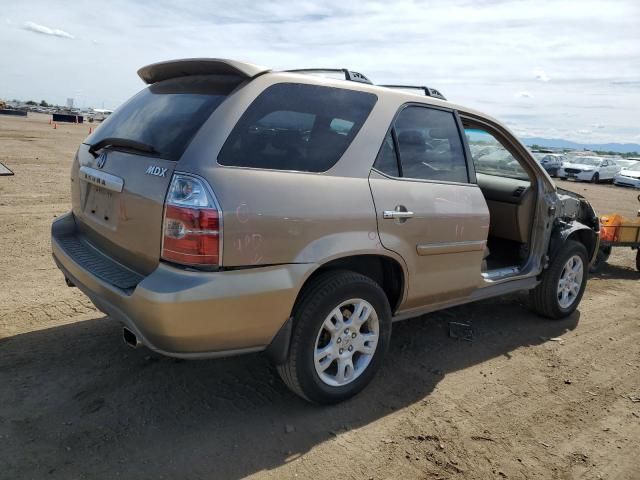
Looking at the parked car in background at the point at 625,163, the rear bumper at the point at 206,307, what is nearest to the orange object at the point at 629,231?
the rear bumper at the point at 206,307

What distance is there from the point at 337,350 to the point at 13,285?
3282mm

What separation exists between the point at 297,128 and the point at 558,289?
338 centimetres

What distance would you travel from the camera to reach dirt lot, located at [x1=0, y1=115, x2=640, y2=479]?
106 inches

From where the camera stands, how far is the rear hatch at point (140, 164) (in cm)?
270

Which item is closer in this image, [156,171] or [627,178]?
[156,171]

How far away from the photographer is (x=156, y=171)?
106 inches

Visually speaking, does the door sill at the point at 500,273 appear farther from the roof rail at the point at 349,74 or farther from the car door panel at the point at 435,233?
the roof rail at the point at 349,74

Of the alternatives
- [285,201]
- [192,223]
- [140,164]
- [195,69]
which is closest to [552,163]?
[195,69]

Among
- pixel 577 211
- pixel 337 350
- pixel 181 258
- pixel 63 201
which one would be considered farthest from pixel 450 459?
pixel 63 201

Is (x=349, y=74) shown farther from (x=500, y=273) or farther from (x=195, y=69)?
(x=500, y=273)

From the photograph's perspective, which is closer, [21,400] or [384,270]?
[21,400]

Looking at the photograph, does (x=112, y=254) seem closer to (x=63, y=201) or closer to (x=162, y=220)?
(x=162, y=220)

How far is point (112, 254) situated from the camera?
309 cm

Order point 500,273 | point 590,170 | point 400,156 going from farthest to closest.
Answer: point 590,170, point 500,273, point 400,156
